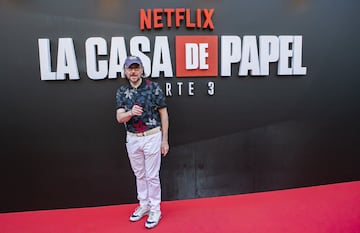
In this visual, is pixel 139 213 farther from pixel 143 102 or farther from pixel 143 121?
pixel 143 102

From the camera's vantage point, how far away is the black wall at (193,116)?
2783mm

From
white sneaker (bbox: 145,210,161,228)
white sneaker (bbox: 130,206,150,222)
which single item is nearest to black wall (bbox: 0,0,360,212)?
white sneaker (bbox: 130,206,150,222)

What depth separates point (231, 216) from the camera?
8.80 ft

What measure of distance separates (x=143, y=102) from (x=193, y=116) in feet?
2.48

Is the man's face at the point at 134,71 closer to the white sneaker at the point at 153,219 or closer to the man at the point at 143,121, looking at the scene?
the man at the point at 143,121

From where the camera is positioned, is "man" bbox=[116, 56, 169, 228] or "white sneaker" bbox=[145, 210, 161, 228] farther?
"white sneaker" bbox=[145, 210, 161, 228]

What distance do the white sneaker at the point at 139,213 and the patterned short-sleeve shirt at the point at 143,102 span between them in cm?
78

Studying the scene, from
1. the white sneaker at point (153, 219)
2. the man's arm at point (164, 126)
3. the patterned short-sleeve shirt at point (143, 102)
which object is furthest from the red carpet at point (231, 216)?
the patterned short-sleeve shirt at point (143, 102)

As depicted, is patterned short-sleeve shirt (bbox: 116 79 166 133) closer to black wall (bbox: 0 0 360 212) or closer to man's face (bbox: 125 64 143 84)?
man's face (bbox: 125 64 143 84)

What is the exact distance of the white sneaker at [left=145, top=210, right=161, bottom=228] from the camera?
251cm

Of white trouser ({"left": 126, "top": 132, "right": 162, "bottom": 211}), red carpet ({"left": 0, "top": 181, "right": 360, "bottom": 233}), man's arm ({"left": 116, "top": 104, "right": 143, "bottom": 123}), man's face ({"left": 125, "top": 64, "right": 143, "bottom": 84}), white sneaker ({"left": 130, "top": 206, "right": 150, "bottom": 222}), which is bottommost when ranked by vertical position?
red carpet ({"left": 0, "top": 181, "right": 360, "bottom": 233})

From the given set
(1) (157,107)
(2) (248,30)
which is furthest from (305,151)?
(1) (157,107)

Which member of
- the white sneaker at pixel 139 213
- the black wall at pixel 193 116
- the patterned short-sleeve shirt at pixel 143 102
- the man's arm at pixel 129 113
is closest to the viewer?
the man's arm at pixel 129 113

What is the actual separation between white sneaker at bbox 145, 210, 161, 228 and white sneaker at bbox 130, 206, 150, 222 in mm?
128
